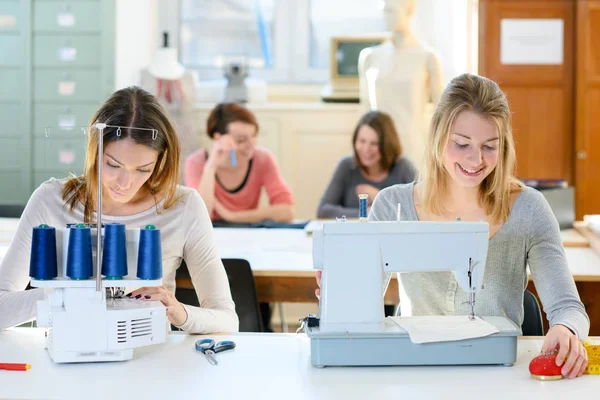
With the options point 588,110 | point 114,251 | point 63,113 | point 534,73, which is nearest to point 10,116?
point 63,113

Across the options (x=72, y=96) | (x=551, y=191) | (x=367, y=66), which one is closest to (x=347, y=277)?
(x=551, y=191)

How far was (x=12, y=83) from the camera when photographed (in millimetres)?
5402

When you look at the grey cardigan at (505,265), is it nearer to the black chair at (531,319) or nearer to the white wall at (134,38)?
the black chair at (531,319)

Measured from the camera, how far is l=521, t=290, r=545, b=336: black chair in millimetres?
2217

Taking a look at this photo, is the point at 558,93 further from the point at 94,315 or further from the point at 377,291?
the point at 94,315

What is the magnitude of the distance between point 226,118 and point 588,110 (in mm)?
2232

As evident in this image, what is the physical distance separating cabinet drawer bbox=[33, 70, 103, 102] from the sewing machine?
12.7 feet

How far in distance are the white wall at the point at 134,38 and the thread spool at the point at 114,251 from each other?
3.83 metres

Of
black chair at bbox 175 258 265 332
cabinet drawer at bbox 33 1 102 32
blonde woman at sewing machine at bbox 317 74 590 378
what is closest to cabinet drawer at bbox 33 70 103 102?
cabinet drawer at bbox 33 1 102 32

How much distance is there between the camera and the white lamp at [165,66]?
5.50m

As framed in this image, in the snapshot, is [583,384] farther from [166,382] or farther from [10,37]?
[10,37]

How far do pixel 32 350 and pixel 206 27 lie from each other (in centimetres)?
461

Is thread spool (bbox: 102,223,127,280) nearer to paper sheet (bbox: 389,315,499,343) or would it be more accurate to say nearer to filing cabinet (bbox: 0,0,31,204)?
paper sheet (bbox: 389,315,499,343)

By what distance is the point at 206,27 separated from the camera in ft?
20.4
